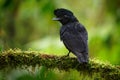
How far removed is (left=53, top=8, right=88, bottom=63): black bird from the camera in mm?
6461

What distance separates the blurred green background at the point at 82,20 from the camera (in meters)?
10.8

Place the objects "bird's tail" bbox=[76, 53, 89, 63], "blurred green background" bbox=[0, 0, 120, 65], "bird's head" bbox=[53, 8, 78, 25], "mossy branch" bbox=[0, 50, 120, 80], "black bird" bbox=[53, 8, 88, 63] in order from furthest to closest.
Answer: "blurred green background" bbox=[0, 0, 120, 65]
"bird's head" bbox=[53, 8, 78, 25]
"black bird" bbox=[53, 8, 88, 63]
"bird's tail" bbox=[76, 53, 89, 63]
"mossy branch" bbox=[0, 50, 120, 80]

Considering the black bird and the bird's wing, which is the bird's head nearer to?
the black bird

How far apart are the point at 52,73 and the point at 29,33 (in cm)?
955

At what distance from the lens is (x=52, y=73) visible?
596cm

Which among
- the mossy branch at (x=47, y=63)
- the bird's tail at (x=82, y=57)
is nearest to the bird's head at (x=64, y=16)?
the bird's tail at (x=82, y=57)

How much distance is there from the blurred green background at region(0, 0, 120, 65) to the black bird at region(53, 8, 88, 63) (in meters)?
1.94

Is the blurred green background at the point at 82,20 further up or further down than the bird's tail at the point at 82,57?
further up

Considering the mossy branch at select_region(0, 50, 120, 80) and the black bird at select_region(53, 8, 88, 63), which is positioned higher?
the black bird at select_region(53, 8, 88, 63)

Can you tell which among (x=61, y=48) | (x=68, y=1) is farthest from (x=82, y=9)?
(x=61, y=48)

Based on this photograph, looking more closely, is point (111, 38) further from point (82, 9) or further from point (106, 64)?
point (106, 64)

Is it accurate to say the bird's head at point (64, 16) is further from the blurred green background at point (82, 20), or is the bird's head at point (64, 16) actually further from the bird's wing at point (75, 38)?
the blurred green background at point (82, 20)

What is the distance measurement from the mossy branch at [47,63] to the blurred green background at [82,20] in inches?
108

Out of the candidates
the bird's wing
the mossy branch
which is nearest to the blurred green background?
the bird's wing
